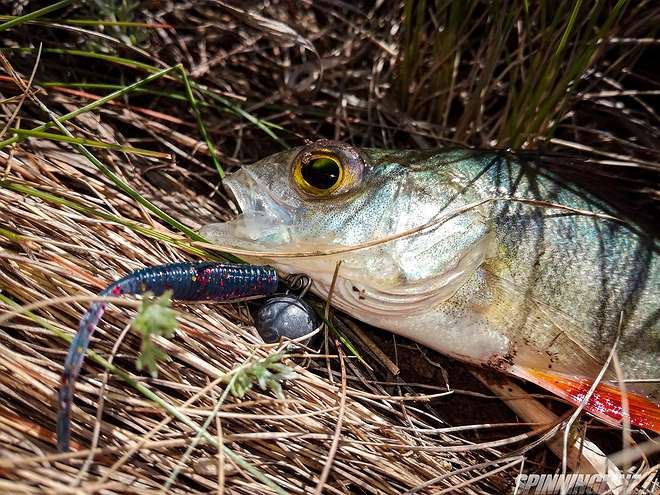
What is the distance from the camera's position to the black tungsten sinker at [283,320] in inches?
101

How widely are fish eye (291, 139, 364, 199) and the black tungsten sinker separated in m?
0.48

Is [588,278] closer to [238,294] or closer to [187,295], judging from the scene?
[238,294]

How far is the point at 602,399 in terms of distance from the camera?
256cm

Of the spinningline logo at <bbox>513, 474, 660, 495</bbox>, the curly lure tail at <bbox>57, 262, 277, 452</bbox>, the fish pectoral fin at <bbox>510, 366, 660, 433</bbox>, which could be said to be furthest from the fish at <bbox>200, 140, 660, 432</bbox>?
the spinningline logo at <bbox>513, 474, 660, 495</bbox>

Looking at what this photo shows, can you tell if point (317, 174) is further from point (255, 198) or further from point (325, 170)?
point (255, 198)

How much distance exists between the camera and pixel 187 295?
7.68ft

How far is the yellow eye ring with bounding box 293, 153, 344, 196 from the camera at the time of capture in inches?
101

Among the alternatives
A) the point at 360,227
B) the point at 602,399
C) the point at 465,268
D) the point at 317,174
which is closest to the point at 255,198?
the point at 317,174

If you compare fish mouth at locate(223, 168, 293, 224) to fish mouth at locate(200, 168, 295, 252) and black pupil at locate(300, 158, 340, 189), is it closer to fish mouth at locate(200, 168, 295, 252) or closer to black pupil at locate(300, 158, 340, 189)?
fish mouth at locate(200, 168, 295, 252)

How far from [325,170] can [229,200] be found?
0.75 metres

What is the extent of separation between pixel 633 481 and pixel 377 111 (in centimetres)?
223

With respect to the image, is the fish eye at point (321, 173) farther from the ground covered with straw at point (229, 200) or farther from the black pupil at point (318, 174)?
the ground covered with straw at point (229, 200)

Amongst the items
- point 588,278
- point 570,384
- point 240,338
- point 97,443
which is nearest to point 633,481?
point 570,384

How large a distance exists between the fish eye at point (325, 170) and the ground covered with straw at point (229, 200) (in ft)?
1.77
